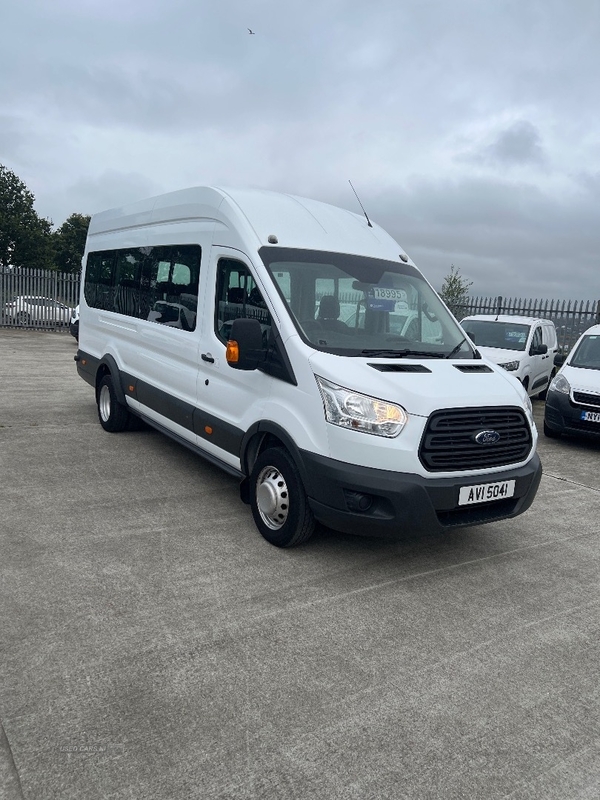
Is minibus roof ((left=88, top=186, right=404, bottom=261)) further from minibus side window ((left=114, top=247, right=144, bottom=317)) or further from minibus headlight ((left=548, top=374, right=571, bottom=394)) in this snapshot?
minibus headlight ((left=548, top=374, right=571, bottom=394))

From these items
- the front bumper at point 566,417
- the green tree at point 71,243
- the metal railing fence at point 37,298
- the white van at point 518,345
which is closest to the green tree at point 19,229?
the green tree at point 71,243

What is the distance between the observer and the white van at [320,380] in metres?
3.87

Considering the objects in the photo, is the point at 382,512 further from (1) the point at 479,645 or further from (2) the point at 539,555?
(2) the point at 539,555

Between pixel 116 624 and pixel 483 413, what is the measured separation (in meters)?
2.49

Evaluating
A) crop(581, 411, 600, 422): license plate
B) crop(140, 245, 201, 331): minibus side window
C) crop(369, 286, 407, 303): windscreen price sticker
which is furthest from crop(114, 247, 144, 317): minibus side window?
crop(581, 411, 600, 422): license plate

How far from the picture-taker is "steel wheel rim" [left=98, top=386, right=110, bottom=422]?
7.64 m

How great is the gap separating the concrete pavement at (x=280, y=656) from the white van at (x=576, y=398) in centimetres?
322

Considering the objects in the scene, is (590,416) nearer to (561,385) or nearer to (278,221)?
(561,385)

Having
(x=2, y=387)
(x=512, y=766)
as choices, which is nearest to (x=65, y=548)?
(x=512, y=766)

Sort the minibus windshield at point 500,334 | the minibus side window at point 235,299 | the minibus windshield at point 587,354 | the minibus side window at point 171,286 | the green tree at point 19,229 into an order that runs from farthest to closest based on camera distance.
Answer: the green tree at point 19,229
the minibus windshield at point 500,334
the minibus windshield at point 587,354
the minibus side window at point 171,286
the minibus side window at point 235,299

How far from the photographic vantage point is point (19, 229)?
50969 mm

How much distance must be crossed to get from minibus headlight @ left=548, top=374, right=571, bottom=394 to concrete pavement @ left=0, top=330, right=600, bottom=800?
362 cm

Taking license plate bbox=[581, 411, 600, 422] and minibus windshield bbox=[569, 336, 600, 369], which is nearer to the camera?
license plate bbox=[581, 411, 600, 422]

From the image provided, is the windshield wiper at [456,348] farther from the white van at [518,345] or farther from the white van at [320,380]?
the white van at [518,345]
